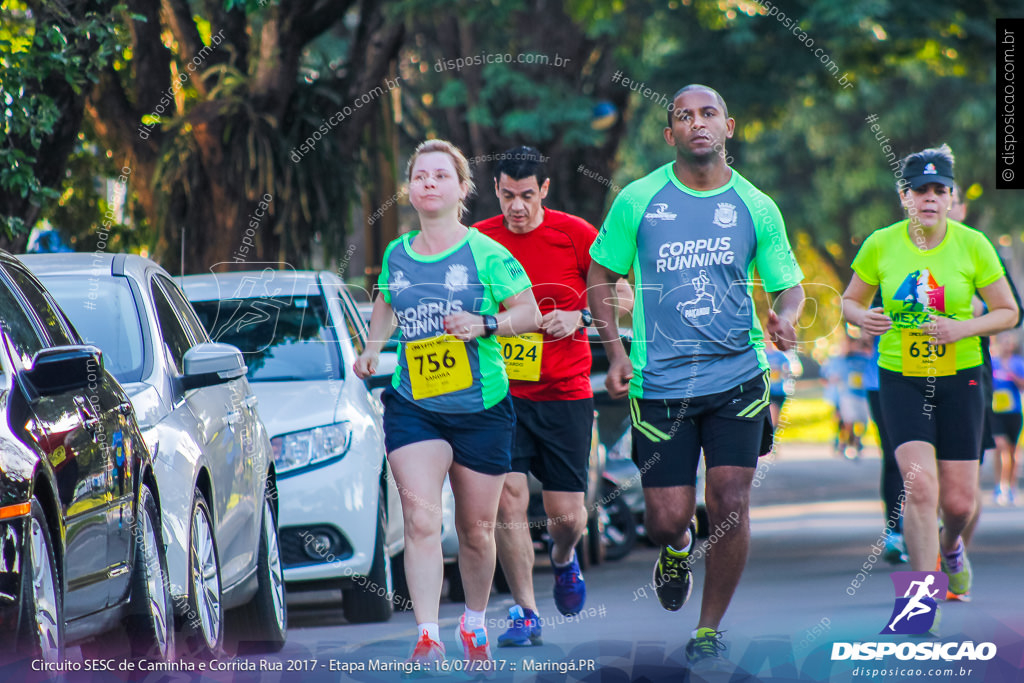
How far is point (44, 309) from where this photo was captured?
588cm

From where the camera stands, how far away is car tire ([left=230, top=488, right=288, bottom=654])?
25.4 ft

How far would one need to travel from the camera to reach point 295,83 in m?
14.1

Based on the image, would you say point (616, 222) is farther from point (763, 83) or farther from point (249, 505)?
point (763, 83)

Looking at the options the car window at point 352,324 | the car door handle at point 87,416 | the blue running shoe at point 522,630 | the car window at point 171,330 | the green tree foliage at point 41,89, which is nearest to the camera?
the car door handle at point 87,416

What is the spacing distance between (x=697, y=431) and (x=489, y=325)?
0.93 meters

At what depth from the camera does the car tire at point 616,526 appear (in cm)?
1311

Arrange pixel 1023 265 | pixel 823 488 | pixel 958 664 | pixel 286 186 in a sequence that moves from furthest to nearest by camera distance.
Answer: pixel 1023 265, pixel 823 488, pixel 286 186, pixel 958 664

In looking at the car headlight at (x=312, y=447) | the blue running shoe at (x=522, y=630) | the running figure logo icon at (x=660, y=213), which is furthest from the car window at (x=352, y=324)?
the running figure logo icon at (x=660, y=213)

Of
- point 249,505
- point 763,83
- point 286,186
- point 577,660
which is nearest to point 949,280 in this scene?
point 577,660

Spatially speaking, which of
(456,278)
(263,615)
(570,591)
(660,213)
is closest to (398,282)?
(456,278)

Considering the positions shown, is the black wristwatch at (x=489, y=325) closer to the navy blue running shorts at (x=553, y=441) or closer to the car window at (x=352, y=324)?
the navy blue running shorts at (x=553, y=441)

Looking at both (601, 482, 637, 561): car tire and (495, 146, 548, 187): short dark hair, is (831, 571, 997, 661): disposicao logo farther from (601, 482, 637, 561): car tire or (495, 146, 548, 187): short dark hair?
(601, 482, 637, 561): car tire

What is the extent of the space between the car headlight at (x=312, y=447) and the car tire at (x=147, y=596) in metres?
2.76

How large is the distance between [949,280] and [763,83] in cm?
1090
